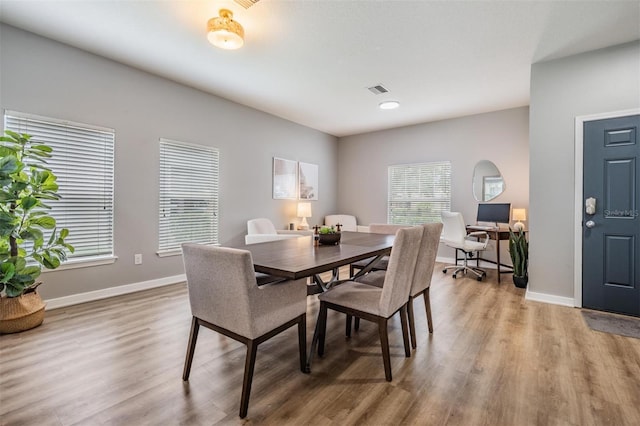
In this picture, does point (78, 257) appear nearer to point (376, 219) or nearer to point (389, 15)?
point (389, 15)

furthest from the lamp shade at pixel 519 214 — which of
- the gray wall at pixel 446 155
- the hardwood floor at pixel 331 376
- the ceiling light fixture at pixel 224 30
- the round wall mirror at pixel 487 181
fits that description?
the ceiling light fixture at pixel 224 30

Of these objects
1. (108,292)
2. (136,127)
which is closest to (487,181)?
(136,127)

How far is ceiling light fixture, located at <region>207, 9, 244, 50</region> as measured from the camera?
7.57ft

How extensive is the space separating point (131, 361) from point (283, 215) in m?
3.61

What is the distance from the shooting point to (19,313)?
2354 mm

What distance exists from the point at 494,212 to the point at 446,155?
1.32 meters

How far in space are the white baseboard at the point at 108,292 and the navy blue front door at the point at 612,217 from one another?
469cm

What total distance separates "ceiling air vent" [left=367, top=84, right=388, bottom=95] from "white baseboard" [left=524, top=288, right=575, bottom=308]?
2985 mm

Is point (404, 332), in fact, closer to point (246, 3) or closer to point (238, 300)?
point (238, 300)

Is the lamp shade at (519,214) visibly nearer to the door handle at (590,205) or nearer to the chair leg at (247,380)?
the door handle at (590,205)

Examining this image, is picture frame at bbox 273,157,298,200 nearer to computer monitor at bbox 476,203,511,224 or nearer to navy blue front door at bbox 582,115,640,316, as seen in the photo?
computer monitor at bbox 476,203,511,224

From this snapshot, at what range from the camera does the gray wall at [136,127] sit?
9.21 ft

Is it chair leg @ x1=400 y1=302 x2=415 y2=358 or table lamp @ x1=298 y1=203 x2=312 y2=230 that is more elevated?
table lamp @ x1=298 y1=203 x2=312 y2=230

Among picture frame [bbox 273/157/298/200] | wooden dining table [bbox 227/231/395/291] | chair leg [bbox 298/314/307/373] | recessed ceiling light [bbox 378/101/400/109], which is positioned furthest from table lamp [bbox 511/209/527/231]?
chair leg [bbox 298/314/307/373]
